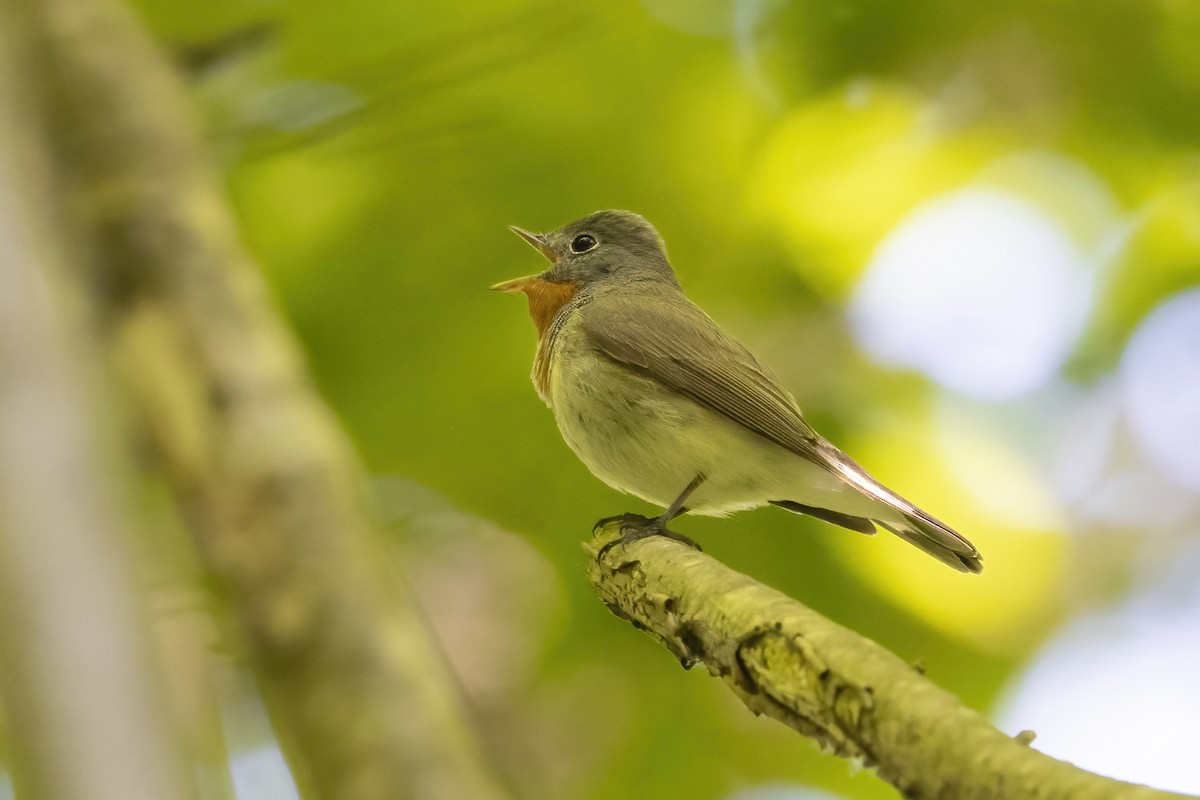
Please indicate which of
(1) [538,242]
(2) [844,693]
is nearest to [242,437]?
(2) [844,693]

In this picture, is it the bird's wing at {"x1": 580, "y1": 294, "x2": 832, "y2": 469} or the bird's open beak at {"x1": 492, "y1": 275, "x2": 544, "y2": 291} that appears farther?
the bird's open beak at {"x1": 492, "y1": 275, "x2": 544, "y2": 291}

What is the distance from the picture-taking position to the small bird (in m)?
3.03

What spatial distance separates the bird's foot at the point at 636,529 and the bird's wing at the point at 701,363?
1.18 feet

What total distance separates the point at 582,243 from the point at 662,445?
0.88 metres

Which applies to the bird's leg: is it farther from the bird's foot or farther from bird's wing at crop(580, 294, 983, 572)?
bird's wing at crop(580, 294, 983, 572)

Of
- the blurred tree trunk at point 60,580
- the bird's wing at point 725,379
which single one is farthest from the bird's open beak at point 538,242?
the blurred tree trunk at point 60,580

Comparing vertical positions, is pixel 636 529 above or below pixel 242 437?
below

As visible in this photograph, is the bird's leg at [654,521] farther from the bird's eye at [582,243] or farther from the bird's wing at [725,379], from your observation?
the bird's eye at [582,243]

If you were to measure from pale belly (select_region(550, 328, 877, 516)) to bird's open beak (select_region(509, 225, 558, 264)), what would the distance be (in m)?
0.47

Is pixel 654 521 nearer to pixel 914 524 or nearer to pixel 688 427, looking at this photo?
pixel 688 427

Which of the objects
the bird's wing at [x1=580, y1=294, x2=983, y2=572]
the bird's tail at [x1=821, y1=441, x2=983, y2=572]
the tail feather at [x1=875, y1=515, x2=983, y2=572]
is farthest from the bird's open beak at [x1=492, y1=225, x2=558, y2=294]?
the tail feather at [x1=875, y1=515, x2=983, y2=572]

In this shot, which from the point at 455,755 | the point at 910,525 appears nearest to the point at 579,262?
the point at 910,525

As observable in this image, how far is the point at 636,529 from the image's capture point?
115 inches

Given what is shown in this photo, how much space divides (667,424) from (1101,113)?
1.90m
